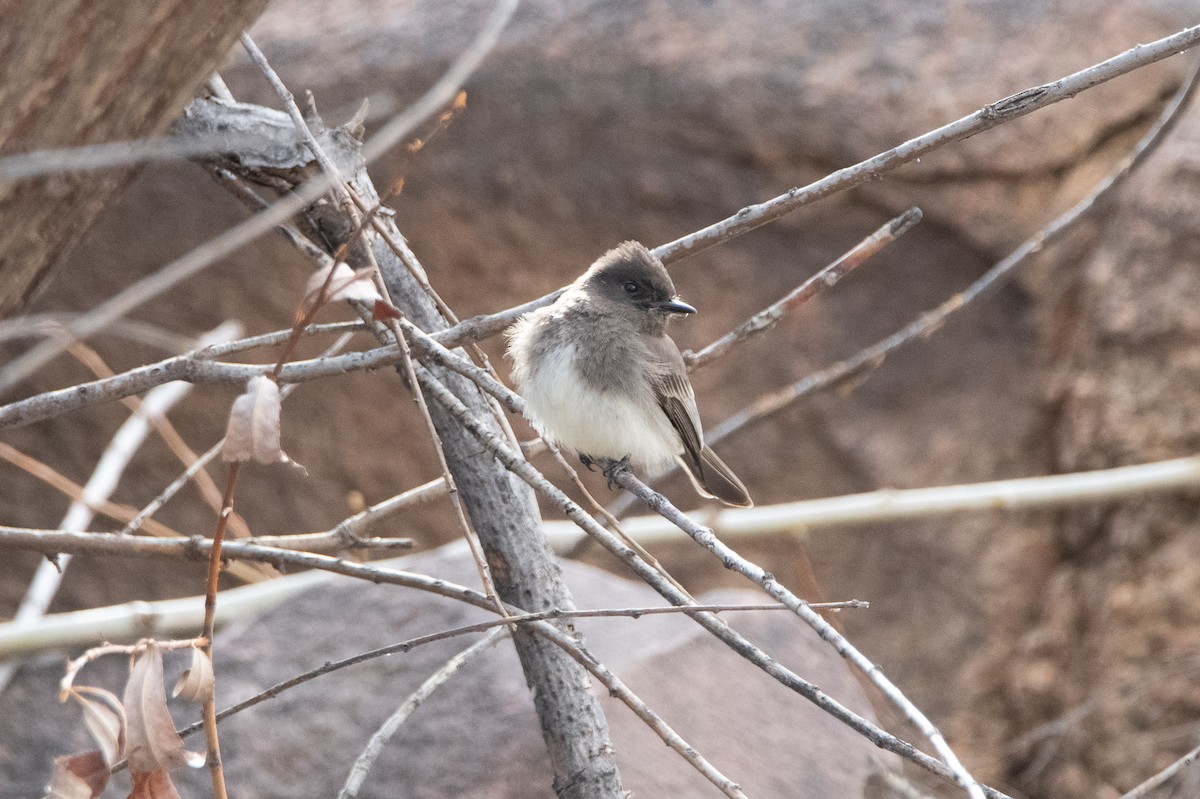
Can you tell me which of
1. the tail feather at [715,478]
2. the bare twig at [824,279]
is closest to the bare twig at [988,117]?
the bare twig at [824,279]

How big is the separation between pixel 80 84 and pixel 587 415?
2113 mm

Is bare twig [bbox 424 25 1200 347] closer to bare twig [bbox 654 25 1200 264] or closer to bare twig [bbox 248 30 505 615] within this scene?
bare twig [bbox 654 25 1200 264]

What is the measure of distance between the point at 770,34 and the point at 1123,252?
1.71 metres

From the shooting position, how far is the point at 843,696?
11.4 feet

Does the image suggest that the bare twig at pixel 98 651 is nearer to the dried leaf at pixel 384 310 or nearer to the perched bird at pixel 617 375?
the dried leaf at pixel 384 310

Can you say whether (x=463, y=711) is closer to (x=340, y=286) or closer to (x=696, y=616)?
(x=696, y=616)

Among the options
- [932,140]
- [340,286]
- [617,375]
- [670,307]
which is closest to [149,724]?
[340,286]

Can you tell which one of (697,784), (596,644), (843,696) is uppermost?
(596,644)

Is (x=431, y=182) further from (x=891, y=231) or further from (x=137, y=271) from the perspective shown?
(x=891, y=231)

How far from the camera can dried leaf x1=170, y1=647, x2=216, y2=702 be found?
1.72m

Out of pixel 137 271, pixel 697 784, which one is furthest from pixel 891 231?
pixel 137 271

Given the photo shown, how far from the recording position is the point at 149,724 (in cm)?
168

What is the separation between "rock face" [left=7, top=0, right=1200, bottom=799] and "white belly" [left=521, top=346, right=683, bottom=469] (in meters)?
1.57

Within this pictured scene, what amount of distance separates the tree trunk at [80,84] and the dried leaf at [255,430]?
339 millimetres
